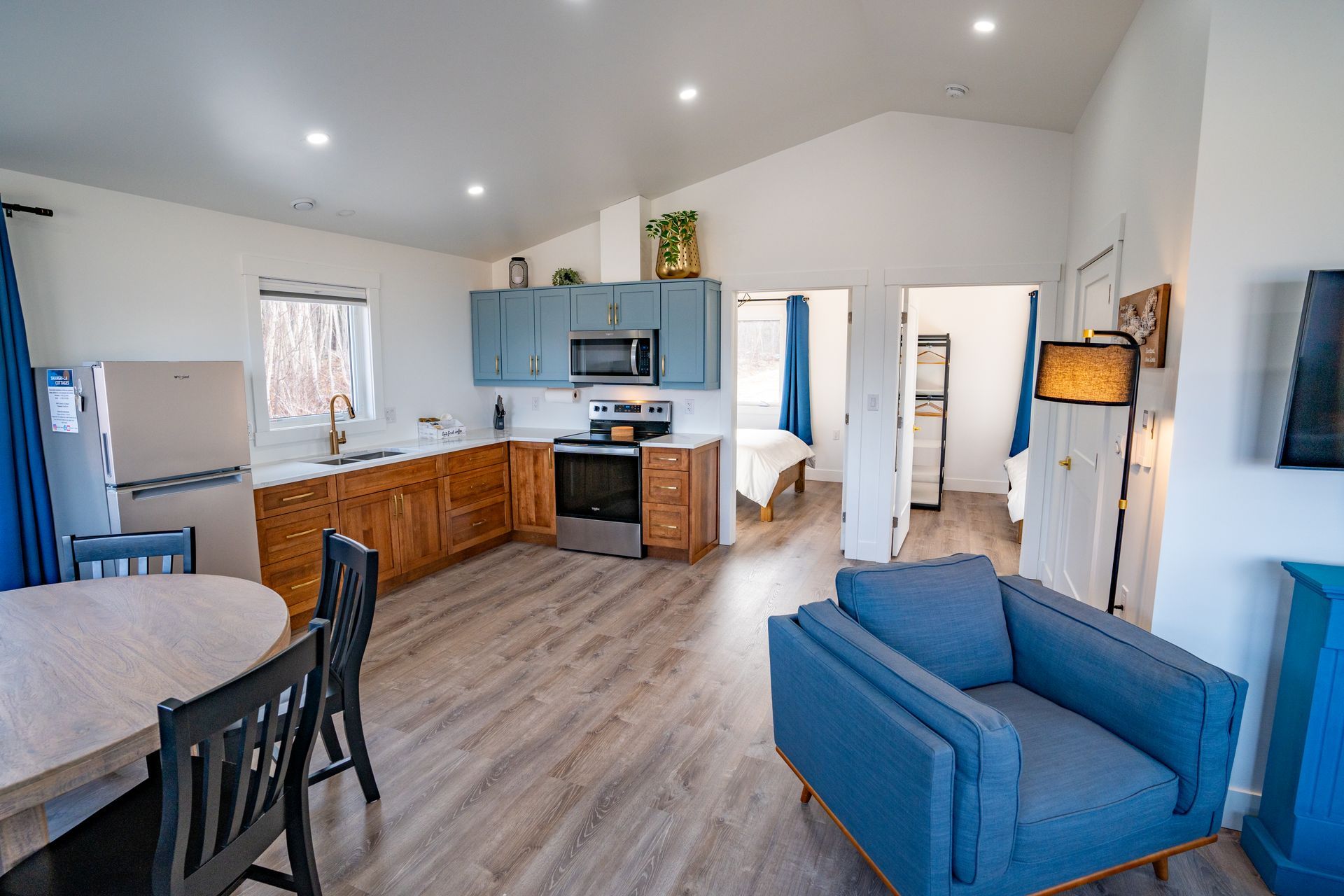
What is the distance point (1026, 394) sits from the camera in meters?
6.88

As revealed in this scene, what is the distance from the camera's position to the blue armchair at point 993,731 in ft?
4.85

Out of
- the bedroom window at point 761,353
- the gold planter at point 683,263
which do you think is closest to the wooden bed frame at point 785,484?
the bedroom window at point 761,353

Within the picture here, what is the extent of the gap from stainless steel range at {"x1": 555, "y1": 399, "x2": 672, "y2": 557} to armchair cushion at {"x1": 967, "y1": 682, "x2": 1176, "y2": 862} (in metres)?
3.33

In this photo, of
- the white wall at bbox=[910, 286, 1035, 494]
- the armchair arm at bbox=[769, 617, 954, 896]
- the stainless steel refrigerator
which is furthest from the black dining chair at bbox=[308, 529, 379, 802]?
the white wall at bbox=[910, 286, 1035, 494]

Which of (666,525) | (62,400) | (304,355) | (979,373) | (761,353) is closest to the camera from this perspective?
(62,400)

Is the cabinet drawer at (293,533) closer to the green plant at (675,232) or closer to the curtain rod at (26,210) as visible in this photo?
the curtain rod at (26,210)

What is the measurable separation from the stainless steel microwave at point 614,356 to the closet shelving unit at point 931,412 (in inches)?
144

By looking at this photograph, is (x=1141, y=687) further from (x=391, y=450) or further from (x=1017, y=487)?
(x=391, y=450)

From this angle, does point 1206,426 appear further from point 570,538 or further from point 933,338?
point 933,338

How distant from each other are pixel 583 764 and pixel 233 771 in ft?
3.90

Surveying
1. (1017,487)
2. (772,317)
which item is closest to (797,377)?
(772,317)

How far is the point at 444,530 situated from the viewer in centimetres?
474

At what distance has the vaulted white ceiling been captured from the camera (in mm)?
2453

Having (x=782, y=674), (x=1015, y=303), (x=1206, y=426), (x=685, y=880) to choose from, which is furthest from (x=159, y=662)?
(x=1015, y=303)
